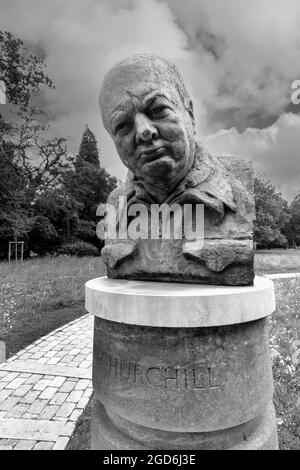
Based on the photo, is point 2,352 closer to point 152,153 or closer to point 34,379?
point 34,379

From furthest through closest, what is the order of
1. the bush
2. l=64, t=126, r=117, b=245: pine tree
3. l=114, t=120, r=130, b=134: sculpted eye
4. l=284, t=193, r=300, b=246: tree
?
l=284, t=193, r=300, b=246: tree
l=64, t=126, r=117, b=245: pine tree
the bush
l=114, t=120, r=130, b=134: sculpted eye

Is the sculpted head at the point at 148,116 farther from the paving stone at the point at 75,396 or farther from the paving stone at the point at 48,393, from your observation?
the paving stone at the point at 48,393

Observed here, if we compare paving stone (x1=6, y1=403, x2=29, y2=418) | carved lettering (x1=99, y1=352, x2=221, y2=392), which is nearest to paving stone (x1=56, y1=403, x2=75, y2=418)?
paving stone (x1=6, y1=403, x2=29, y2=418)

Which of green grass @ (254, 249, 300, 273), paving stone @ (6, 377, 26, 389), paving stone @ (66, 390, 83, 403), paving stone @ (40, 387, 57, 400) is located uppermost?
green grass @ (254, 249, 300, 273)

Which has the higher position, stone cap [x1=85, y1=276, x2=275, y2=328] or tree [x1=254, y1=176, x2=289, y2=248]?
tree [x1=254, y1=176, x2=289, y2=248]

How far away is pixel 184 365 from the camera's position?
7.13ft

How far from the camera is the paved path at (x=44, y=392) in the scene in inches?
130

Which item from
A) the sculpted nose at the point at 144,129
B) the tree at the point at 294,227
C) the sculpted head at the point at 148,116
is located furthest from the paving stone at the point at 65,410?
the tree at the point at 294,227

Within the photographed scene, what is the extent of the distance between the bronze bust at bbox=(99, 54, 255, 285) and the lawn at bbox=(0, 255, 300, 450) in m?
1.78

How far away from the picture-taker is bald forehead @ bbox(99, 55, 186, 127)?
2.45 m

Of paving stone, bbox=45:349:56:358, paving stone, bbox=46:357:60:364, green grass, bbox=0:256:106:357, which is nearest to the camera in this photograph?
paving stone, bbox=46:357:60:364

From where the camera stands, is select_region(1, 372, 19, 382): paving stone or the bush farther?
the bush

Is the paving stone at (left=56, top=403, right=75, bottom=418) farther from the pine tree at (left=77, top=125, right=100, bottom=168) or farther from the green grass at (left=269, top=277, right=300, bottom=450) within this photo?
the pine tree at (left=77, top=125, right=100, bottom=168)

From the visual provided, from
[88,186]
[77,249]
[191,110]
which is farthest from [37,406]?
[88,186]
